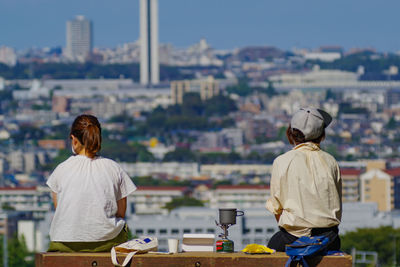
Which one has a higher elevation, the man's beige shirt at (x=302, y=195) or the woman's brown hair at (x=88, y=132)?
the woman's brown hair at (x=88, y=132)

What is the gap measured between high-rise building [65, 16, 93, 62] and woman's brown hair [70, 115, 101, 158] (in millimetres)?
103584

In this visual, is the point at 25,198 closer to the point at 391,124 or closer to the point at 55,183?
the point at 391,124

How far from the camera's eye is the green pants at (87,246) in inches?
106

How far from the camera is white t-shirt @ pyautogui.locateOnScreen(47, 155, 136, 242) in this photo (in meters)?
2.70

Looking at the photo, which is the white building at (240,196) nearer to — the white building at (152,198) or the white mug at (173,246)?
the white building at (152,198)

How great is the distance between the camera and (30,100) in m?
77.1

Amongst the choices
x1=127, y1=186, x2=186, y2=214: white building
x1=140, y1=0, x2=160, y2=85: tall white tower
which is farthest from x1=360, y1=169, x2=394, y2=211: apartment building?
x1=140, y1=0, x2=160, y2=85: tall white tower

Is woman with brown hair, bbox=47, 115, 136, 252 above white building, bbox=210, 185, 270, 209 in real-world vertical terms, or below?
above

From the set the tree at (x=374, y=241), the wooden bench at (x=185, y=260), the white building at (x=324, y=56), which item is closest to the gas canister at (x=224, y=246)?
the wooden bench at (x=185, y=260)

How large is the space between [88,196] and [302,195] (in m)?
0.39

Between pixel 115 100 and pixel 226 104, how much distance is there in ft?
30.1

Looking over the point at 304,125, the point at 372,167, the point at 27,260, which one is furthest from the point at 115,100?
the point at 304,125

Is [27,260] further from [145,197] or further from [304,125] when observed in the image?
[145,197]

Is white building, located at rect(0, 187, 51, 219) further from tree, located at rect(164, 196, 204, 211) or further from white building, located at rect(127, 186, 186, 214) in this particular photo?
tree, located at rect(164, 196, 204, 211)
